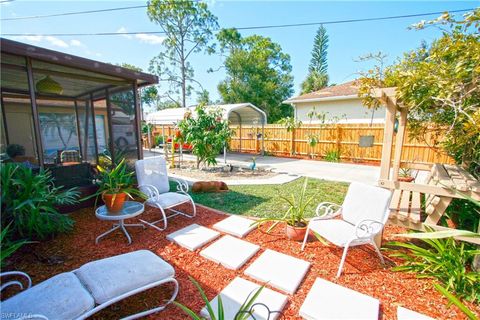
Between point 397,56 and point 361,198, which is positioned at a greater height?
point 397,56

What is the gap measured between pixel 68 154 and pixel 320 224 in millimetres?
6196

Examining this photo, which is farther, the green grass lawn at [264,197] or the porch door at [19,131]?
the porch door at [19,131]

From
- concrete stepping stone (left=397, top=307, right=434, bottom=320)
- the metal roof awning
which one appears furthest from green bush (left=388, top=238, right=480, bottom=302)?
the metal roof awning

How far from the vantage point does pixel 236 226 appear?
136 inches

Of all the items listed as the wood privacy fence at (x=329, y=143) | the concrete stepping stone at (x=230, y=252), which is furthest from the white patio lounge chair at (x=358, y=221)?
the wood privacy fence at (x=329, y=143)

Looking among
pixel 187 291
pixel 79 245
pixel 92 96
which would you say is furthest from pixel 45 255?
pixel 92 96

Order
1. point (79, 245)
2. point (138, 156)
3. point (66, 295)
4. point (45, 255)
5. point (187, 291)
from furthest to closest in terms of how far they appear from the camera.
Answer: point (138, 156) → point (79, 245) → point (45, 255) → point (187, 291) → point (66, 295)

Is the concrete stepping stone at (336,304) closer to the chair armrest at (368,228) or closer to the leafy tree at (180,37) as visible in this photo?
the chair armrest at (368,228)

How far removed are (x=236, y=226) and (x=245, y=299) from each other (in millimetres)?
1497

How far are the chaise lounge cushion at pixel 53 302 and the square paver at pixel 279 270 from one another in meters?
1.50

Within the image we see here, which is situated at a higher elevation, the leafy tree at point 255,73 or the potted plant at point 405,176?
the leafy tree at point 255,73

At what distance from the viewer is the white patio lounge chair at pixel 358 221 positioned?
249 centimetres

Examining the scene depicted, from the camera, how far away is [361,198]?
2855 mm

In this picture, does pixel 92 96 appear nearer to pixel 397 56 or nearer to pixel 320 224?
pixel 320 224
